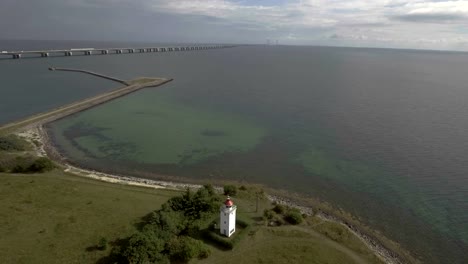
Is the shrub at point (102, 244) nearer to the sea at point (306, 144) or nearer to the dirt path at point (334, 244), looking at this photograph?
the dirt path at point (334, 244)

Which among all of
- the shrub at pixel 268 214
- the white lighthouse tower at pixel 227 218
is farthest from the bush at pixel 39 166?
the shrub at pixel 268 214

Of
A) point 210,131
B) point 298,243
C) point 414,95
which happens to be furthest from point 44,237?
point 414,95

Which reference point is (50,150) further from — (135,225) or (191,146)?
(135,225)

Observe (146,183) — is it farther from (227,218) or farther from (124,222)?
(227,218)

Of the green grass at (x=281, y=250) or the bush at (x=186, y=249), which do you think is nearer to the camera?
the bush at (x=186, y=249)

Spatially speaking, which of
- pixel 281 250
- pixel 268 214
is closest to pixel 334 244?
pixel 281 250

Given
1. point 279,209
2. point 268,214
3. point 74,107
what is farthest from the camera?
point 74,107

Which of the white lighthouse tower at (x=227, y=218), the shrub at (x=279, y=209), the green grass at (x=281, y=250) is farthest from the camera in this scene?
the shrub at (x=279, y=209)

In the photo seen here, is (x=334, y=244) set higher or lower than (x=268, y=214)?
lower
